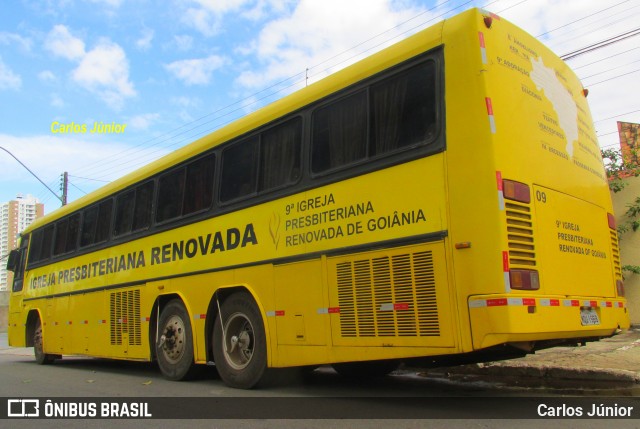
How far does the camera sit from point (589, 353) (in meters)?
8.11

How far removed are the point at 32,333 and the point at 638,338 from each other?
12806 millimetres

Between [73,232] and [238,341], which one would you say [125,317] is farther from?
[73,232]

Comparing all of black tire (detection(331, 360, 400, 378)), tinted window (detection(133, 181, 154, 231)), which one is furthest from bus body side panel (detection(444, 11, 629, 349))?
tinted window (detection(133, 181, 154, 231))

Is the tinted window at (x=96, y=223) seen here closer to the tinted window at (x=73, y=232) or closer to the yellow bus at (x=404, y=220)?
the tinted window at (x=73, y=232)

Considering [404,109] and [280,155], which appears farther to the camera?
[280,155]

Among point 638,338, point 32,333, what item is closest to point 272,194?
point 638,338

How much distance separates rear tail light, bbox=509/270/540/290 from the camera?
14.0ft

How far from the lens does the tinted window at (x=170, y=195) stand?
817 cm

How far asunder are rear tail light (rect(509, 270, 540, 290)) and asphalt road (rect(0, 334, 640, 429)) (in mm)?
1160

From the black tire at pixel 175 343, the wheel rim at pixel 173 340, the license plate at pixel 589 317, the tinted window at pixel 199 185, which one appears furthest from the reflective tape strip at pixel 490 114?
the wheel rim at pixel 173 340

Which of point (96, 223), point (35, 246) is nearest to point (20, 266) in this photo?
point (35, 246)

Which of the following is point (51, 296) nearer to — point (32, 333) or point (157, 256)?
→ point (32, 333)

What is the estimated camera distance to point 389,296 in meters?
5.00

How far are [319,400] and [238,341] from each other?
143 cm
